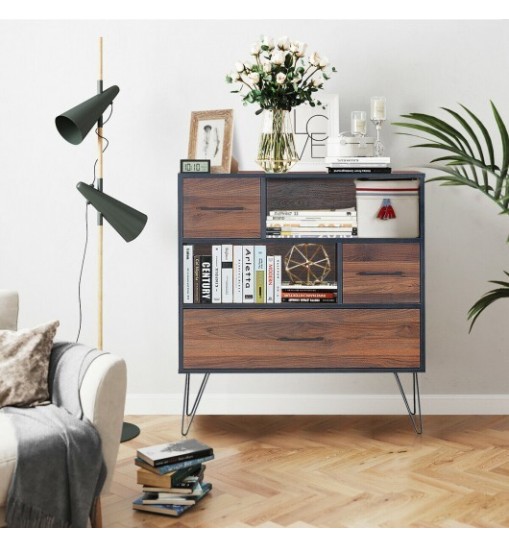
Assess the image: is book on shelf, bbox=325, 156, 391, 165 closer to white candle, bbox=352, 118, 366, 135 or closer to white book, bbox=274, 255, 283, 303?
white candle, bbox=352, 118, 366, 135

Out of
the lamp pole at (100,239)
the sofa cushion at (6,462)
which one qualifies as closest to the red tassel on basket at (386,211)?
the lamp pole at (100,239)

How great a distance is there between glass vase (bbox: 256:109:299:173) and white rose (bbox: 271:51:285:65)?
218 millimetres

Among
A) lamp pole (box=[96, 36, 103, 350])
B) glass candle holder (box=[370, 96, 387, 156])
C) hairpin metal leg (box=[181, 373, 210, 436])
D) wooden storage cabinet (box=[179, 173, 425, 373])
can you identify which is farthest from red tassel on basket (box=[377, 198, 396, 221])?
lamp pole (box=[96, 36, 103, 350])

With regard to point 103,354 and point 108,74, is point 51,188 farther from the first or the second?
point 103,354

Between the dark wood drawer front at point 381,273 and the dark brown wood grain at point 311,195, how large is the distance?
452 mm

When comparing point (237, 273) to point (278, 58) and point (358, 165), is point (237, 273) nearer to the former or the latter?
point (358, 165)

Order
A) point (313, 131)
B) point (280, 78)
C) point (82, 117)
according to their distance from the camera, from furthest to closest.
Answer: point (313, 131), point (280, 78), point (82, 117)

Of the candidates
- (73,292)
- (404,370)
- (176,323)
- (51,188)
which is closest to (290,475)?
(404,370)

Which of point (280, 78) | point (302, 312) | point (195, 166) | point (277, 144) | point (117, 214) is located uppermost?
point (280, 78)

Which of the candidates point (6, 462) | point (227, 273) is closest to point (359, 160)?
point (227, 273)

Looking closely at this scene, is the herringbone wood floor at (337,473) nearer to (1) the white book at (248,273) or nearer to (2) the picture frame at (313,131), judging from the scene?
(1) the white book at (248,273)

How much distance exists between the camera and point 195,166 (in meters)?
3.86

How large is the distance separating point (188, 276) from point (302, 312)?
544 mm

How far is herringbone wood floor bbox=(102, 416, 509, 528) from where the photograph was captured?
115 inches
